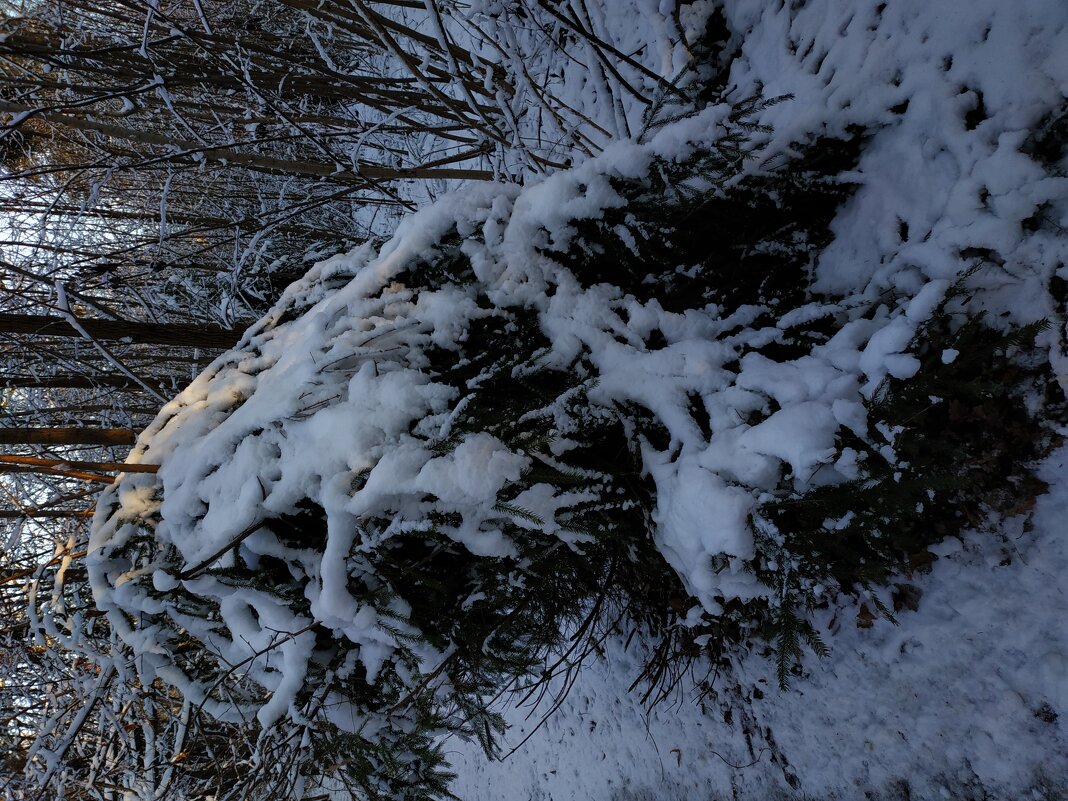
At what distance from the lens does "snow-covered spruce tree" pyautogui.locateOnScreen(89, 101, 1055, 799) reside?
153 centimetres

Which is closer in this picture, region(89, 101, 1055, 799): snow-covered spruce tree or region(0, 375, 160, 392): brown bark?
region(89, 101, 1055, 799): snow-covered spruce tree

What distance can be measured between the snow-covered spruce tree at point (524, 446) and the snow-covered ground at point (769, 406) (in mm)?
11

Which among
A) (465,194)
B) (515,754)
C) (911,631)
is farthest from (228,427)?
(515,754)

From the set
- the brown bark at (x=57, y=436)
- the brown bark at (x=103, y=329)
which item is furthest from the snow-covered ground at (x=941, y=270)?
the brown bark at (x=103, y=329)

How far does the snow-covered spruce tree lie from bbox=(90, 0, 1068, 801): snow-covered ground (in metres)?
0.01

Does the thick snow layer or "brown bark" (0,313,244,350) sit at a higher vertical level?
"brown bark" (0,313,244,350)

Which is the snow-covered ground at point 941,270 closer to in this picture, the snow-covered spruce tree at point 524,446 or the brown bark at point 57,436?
the snow-covered spruce tree at point 524,446

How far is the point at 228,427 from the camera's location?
1.83 meters

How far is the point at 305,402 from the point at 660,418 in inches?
44.8

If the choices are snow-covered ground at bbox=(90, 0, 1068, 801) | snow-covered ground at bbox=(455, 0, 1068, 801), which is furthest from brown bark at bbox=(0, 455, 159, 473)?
snow-covered ground at bbox=(455, 0, 1068, 801)

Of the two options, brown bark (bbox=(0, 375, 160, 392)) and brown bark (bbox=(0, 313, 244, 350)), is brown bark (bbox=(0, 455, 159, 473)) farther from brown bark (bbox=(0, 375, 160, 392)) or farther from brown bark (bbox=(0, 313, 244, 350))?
brown bark (bbox=(0, 375, 160, 392))

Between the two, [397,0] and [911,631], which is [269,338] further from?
[911,631]

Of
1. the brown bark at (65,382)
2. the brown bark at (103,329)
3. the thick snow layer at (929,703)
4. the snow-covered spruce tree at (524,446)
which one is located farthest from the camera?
the brown bark at (65,382)

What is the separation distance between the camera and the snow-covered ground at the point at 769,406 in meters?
1.54
